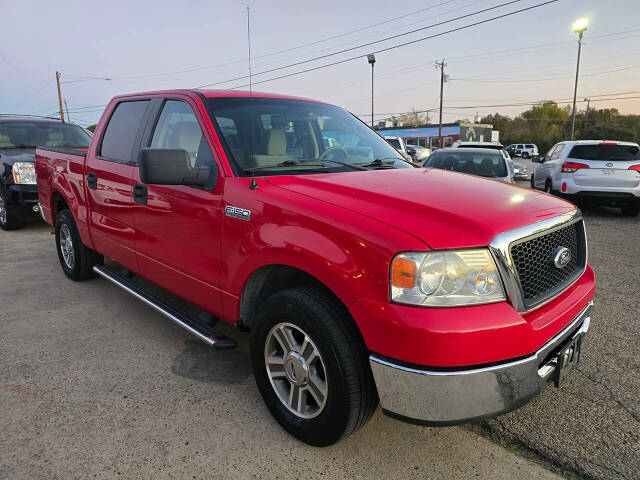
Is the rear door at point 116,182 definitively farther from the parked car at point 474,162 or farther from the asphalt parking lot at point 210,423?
the parked car at point 474,162

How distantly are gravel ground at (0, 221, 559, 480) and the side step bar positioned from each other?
0.36 metres

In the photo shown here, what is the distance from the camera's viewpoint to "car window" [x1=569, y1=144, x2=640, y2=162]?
952 cm

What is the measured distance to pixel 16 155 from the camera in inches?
303

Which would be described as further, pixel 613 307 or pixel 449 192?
pixel 613 307

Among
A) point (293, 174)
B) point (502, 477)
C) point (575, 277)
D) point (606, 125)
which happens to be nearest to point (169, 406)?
point (293, 174)

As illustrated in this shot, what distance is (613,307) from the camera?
4.42m

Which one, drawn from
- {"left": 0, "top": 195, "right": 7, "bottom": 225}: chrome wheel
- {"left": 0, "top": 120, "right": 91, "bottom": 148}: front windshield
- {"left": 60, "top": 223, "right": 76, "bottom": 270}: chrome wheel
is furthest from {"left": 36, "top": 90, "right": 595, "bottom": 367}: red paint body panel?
{"left": 0, "top": 120, "right": 91, "bottom": 148}: front windshield

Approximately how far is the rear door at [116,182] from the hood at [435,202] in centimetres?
162

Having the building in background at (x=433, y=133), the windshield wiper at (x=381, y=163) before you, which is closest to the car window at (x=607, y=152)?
the windshield wiper at (x=381, y=163)

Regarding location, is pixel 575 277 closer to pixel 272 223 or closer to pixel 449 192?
pixel 449 192

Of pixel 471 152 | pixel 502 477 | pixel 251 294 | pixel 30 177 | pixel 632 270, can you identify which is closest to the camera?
pixel 502 477

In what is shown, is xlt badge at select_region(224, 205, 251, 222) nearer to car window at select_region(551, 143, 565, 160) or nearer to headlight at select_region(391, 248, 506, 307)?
headlight at select_region(391, 248, 506, 307)

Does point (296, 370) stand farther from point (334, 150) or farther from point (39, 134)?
point (39, 134)

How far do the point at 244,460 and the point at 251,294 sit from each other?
877 mm
